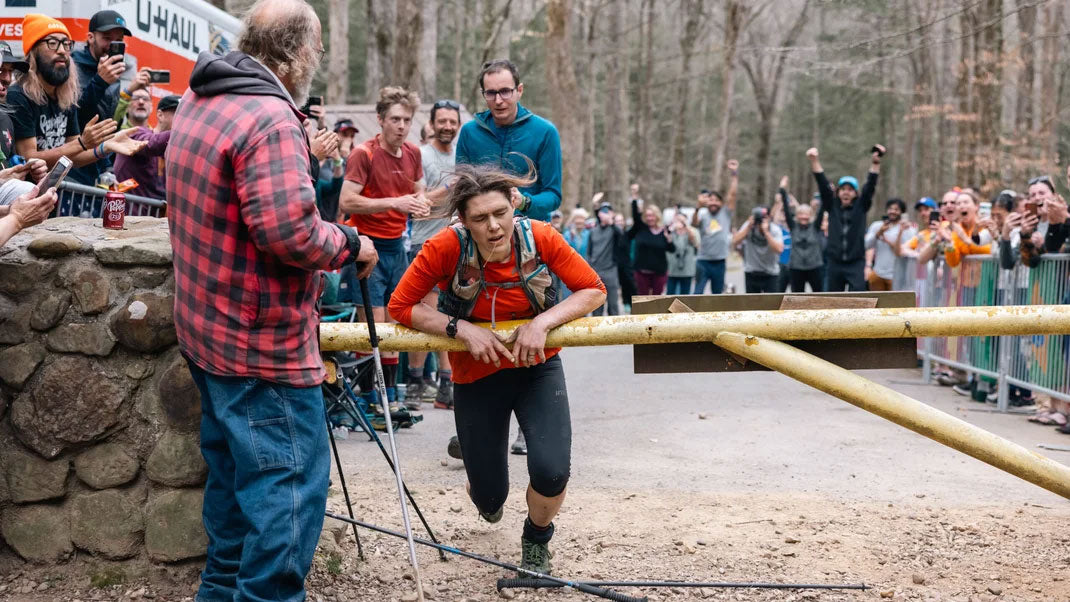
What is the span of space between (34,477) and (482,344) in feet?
6.12

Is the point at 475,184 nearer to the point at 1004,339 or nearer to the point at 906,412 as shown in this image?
the point at 906,412

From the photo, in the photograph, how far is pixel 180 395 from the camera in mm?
4027

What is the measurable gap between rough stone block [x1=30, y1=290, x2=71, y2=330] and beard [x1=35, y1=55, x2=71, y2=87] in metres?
2.88

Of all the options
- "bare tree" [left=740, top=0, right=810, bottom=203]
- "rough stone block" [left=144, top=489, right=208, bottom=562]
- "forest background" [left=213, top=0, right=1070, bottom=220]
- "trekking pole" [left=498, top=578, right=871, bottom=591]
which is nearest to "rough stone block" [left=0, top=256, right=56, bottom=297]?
"rough stone block" [left=144, top=489, right=208, bottom=562]

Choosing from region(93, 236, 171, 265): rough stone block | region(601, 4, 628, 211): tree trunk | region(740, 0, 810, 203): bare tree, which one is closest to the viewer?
region(93, 236, 171, 265): rough stone block

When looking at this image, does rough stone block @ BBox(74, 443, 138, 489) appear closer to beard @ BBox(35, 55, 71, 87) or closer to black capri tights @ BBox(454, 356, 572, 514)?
black capri tights @ BBox(454, 356, 572, 514)

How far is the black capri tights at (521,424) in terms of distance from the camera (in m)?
4.29

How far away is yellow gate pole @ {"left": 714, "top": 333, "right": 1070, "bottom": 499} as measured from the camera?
12.2ft

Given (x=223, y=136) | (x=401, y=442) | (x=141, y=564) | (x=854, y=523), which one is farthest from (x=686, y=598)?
(x=401, y=442)

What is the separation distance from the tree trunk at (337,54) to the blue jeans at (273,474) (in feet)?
61.7

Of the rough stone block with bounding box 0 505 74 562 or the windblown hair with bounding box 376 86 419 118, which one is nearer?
the rough stone block with bounding box 0 505 74 562

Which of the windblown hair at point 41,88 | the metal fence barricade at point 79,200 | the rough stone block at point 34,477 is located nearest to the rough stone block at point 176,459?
the rough stone block at point 34,477

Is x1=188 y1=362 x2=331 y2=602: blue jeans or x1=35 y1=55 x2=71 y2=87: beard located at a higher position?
x1=35 y1=55 x2=71 y2=87: beard

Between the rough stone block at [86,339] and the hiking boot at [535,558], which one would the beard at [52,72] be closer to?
the rough stone block at [86,339]
